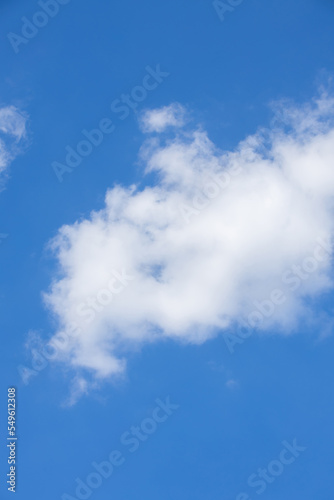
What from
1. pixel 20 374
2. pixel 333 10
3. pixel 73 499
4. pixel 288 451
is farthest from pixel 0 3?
pixel 288 451

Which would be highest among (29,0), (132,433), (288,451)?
(29,0)

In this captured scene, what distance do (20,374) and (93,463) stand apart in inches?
265

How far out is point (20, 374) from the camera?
1054 inches

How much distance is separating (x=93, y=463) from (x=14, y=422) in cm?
520

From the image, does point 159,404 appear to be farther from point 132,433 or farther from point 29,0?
point 29,0

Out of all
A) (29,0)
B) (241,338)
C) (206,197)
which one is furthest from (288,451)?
(29,0)

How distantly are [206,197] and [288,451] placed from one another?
1568 centimetres

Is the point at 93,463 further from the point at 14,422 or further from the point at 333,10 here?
the point at 333,10

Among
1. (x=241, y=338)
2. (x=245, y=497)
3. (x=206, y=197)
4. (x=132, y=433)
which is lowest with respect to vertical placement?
(x=245, y=497)

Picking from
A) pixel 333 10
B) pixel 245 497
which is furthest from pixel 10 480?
pixel 333 10

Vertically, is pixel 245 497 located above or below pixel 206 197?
below

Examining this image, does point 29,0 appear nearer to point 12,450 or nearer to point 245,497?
point 12,450

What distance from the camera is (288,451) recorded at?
2664cm

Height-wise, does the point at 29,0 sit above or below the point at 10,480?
above
